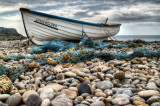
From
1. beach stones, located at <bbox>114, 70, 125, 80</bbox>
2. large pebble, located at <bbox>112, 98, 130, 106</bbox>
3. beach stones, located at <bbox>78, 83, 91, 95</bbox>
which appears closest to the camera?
large pebble, located at <bbox>112, 98, 130, 106</bbox>

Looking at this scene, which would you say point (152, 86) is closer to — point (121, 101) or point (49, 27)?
point (121, 101)

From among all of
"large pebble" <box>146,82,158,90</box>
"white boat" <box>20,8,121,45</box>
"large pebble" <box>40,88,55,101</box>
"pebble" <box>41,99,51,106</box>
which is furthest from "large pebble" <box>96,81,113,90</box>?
"white boat" <box>20,8,121,45</box>

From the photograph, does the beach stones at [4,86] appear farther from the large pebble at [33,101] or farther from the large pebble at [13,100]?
the large pebble at [33,101]

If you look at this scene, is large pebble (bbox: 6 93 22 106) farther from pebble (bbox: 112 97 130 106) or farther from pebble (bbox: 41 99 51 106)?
pebble (bbox: 112 97 130 106)

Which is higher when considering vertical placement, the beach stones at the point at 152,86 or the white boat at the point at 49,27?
the white boat at the point at 49,27

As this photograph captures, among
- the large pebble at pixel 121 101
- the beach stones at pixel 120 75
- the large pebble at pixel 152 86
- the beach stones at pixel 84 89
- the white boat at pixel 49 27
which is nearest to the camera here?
the large pebble at pixel 121 101

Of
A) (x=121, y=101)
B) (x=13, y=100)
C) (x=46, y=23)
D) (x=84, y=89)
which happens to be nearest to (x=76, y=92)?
(x=84, y=89)

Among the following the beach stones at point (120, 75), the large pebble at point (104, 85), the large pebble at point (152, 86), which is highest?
the beach stones at point (120, 75)

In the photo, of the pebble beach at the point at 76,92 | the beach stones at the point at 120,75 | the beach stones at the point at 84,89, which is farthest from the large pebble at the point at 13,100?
the beach stones at the point at 120,75

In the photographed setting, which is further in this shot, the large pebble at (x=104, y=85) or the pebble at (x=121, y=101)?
the large pebble at (x=104, y=85)

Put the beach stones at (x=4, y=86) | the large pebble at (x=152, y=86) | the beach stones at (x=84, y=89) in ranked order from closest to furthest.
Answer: the beach stones at (x=4, y=86)
the beach stones at (x=84, y=89)
the large pebble at (x=152, y=86)

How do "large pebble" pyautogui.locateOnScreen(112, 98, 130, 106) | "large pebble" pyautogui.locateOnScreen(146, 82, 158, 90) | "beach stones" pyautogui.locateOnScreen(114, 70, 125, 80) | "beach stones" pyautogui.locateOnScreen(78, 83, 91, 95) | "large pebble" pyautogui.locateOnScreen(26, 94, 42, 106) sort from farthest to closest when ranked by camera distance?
1. "beach stones" pyautogui.locateOnScreen(114, 70, 125, 80)
2. "large pebble" pyautogui.locateOnScreen(146, 82, 158, 90)
3. "beach stones" pyautogui.locateOnScreen(78, 83, 91, 95)
4. "large pebble" pyautogui.locateOnScreen(112, 98, 130, 106)
5. "large pebble" pyautogui.locateOnScreen(26, 94, 42, 106)

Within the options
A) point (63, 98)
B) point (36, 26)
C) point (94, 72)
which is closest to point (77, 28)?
point (36, 26)

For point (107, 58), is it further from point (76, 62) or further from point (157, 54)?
point (157, 54)
